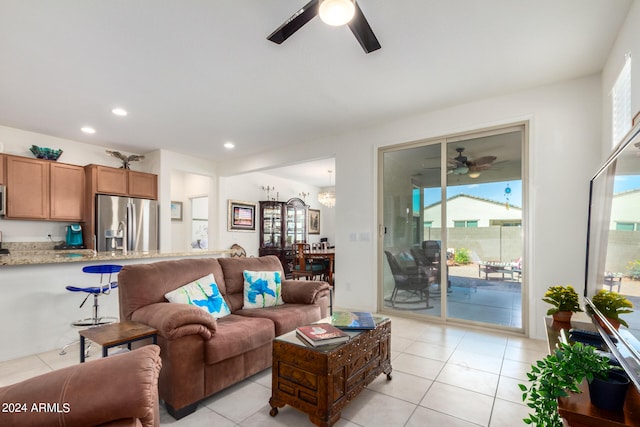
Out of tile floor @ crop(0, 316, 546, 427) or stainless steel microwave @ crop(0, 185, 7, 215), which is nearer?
tile floor @ crop(0, 316, 546, 427)

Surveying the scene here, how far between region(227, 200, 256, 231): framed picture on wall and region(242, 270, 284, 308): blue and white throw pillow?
3857 millimetres

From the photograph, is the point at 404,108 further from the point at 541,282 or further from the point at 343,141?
the point at 541,282

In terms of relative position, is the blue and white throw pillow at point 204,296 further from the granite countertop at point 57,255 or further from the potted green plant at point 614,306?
the potted green plant at point 614,306

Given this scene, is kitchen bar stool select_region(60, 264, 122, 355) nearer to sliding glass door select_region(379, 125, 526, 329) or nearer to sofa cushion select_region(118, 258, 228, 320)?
sofa cushion select_region(118, 258, 228, 320)

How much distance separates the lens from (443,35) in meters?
2.31

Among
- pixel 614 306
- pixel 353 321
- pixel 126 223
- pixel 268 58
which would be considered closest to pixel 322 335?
pixel 353 321

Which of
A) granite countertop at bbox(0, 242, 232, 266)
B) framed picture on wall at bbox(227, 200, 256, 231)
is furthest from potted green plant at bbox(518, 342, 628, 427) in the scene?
framed picture on wall at bbox(227, 200, 256, 231)

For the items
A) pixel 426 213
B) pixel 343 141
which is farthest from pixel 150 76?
pixel 426 213

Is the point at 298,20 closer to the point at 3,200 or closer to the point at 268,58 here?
the point at 268,58

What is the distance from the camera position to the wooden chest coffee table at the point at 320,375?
5.49ft

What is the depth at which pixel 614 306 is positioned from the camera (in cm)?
130

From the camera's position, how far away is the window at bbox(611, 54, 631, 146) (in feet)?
7.21

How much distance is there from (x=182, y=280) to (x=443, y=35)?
2.77 metres

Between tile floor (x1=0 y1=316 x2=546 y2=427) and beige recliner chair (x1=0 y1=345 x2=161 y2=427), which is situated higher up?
beige recliner chair (x1=0 y1=345 x2=161 y2=427)
